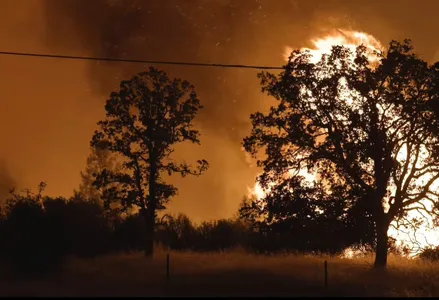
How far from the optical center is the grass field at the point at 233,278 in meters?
23.6

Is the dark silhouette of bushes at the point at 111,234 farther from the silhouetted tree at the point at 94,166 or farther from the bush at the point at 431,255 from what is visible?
the silhouetted tree at the point at 94,166

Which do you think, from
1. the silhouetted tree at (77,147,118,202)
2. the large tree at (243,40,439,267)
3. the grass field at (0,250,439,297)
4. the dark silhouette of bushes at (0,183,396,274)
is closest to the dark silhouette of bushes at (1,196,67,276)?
the dark silhouette of bushes at (0,183,396,274)

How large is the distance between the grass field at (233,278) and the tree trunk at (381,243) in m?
0.56

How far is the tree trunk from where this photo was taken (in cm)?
3062

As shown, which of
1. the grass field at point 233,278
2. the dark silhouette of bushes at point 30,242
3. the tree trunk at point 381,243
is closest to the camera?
the grass field at point 233,278

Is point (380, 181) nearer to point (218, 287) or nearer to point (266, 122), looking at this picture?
point (266, 122)

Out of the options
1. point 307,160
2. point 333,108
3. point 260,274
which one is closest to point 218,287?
point 260,274

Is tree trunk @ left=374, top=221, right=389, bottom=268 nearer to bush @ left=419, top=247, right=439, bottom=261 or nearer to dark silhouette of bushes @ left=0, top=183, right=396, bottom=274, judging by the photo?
dark silhouette of bushes @ left=0, top=183, right=396, bottom=274

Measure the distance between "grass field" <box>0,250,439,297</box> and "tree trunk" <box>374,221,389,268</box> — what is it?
565mm

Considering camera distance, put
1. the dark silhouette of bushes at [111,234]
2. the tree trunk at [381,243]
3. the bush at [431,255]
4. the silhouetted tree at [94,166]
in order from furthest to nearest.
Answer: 1. the silhouetted tree at [94,166]
2. the bush at [431,255]
3. the tree trunk at [381,243]
4. the dark silhouette of bushes at [111,234]

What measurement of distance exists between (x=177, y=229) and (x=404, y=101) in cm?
2661

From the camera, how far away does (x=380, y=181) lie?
3055 cm

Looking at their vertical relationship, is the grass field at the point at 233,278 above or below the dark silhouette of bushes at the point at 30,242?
below

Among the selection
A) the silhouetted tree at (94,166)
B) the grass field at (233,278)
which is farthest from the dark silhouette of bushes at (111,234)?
the silhouetted tree at (94,166)
